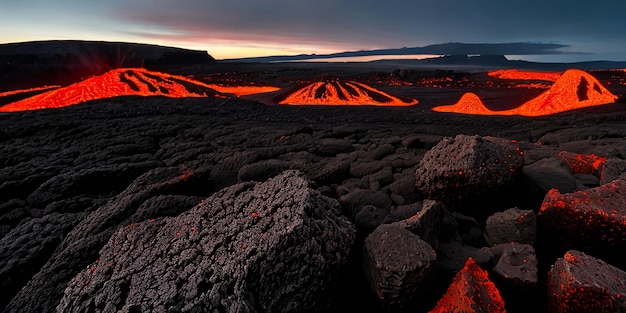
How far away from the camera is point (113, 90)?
17781mm

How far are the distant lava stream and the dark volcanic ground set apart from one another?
2.43 meters

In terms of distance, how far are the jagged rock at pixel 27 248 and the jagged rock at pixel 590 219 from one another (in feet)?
17.5

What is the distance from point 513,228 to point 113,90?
767 inches

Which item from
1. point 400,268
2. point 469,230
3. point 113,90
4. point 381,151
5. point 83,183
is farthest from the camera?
point 113,90

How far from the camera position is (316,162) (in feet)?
21.1

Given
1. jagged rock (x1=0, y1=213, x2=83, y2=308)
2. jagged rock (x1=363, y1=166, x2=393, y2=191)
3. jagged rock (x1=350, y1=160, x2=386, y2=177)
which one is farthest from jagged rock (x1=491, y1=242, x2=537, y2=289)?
jagged rock (x1=0, y1=213, x2=83, y2=308)

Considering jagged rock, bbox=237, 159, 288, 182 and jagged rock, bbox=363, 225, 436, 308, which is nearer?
jagged rock, bbox=363, 225, 436, 308

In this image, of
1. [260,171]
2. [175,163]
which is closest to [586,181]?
[260,171]

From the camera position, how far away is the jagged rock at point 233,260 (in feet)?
7.60

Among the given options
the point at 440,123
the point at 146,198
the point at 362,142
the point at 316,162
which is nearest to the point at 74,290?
the point at 146,198

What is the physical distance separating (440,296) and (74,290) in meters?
2.92

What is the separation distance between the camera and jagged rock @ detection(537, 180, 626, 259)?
8.65 ft

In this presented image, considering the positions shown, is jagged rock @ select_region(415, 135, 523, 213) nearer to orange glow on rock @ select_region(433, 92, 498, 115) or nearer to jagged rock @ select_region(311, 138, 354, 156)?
jagged rock @ select_region(311, 138, 354, 156)

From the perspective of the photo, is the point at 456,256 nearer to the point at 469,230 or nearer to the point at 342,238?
the point at 469,230
